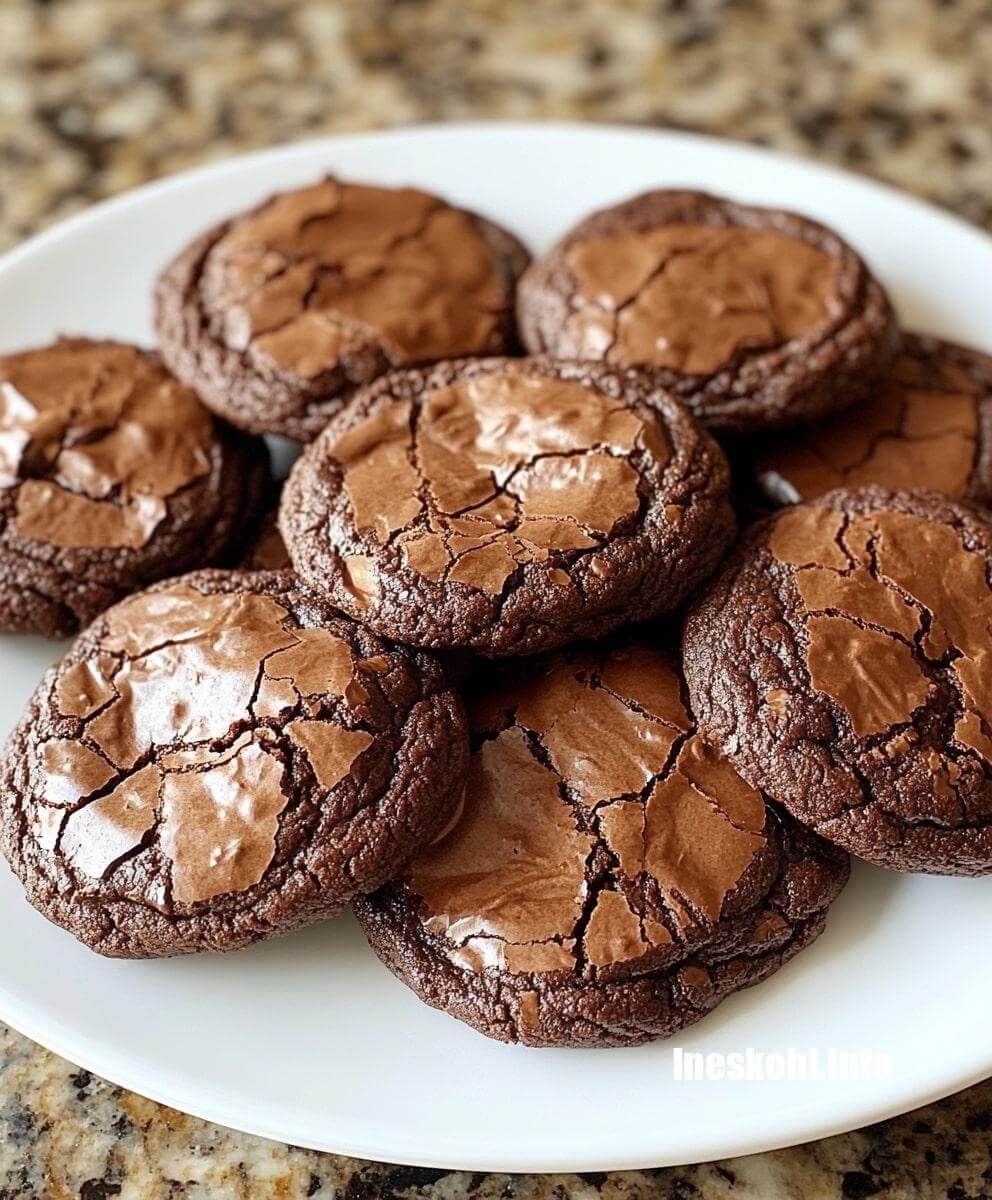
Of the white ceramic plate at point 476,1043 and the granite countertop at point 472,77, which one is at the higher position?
the granite countertop at point 472,77

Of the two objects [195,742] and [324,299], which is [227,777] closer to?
[195,742]

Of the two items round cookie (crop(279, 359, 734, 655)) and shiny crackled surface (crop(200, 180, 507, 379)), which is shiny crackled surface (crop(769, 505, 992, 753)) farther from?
shiny crackled surface (crop(200, 180, 507, 379))

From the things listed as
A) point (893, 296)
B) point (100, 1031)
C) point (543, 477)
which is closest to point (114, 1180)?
point (100, 1031)

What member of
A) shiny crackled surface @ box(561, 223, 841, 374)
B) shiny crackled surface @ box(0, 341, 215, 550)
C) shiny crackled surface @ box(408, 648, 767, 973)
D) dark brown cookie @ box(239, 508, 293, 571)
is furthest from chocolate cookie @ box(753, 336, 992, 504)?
shiny crackled surface @ box(0, 341, 215, 550)

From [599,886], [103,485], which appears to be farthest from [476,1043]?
[103,485]

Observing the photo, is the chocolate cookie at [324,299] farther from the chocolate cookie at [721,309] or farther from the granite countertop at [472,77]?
the granite countertop at [472,77]

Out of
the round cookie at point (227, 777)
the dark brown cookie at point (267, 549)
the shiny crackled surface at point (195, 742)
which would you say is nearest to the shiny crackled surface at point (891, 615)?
the round cookie at point (227, 777)
